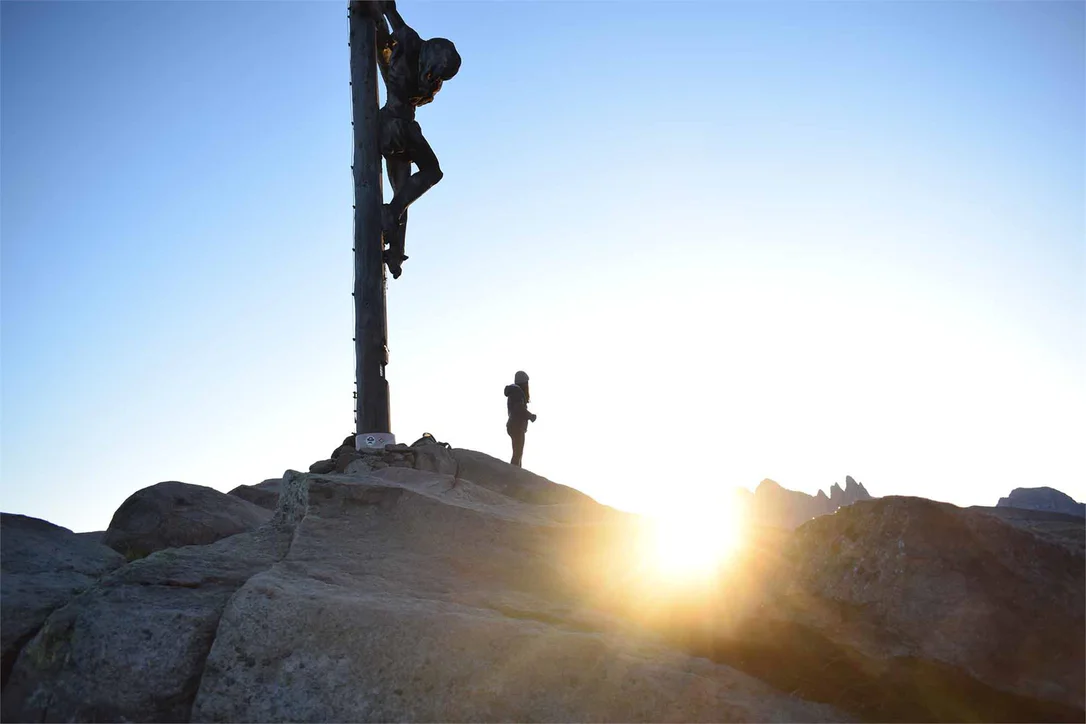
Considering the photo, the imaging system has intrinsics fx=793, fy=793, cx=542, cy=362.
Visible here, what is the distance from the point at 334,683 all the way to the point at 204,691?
587 mm

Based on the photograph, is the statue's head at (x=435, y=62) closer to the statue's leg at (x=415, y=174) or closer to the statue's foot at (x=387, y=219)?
the statue's leg at (x=415, y=174)

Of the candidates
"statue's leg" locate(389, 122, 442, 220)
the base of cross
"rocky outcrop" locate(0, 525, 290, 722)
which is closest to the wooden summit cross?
"statue's leg" locate(389, 122, 442, 220)

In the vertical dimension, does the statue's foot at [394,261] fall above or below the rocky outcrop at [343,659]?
above

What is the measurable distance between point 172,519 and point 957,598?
682cm

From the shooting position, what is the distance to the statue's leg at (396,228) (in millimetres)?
9758

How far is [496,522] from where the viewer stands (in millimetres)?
5297

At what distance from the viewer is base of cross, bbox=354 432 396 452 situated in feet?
28.6

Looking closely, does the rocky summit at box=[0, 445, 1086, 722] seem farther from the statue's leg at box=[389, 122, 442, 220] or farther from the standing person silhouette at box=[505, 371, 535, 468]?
the standing person silhouette at box=[505, 371, 535, 468]

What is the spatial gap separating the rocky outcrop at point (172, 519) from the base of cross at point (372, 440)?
1.28m

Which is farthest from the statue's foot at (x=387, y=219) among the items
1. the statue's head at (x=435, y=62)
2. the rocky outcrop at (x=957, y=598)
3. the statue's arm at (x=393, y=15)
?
the rocky outcrop at (x=957, y=598)

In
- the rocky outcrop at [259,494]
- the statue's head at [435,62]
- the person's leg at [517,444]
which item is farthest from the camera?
the person's leg at [517,444]

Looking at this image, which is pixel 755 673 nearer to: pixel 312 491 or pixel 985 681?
pixel 985 681

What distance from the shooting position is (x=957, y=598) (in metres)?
3.38

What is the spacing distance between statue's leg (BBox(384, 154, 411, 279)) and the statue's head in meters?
0.92
